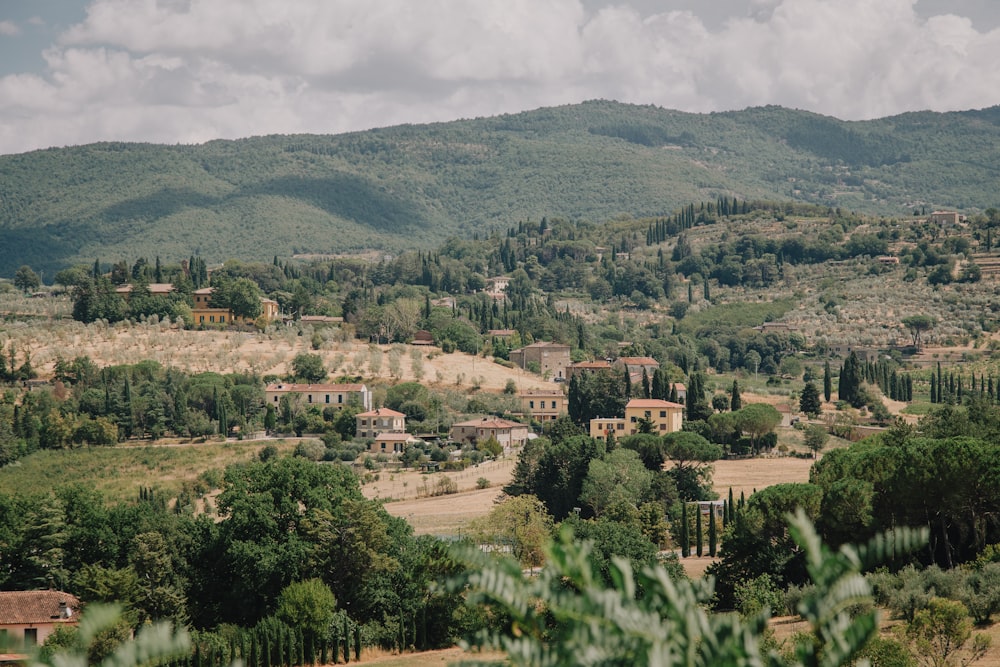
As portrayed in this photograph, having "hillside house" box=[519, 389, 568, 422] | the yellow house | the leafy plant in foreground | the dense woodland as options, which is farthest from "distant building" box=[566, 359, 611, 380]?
the leafy plant in foreground

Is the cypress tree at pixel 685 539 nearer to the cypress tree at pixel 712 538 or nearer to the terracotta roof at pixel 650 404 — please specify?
the cypress tree at pixel 712 538

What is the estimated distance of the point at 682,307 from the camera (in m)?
143

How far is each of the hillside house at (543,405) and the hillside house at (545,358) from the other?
12461mm

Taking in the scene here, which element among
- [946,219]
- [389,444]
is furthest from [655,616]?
[946,219]

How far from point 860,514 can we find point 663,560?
20.5 feet

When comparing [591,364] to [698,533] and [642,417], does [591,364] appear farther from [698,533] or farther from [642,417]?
[698,533]

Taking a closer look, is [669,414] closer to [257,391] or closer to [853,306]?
[257,391]

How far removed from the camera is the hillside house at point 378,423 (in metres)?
77.2

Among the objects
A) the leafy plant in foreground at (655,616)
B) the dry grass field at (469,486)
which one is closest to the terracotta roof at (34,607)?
the dry grass field at (469,486)

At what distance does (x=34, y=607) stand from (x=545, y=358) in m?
66.3

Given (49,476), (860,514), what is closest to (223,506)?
(860,514)

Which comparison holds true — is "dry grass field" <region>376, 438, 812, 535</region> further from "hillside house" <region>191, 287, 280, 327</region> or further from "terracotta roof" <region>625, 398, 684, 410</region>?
"hillside house" <region>191, 287, 280, 327</region>

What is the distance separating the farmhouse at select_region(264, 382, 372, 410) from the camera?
82.1 metres

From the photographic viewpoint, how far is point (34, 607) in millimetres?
38750
